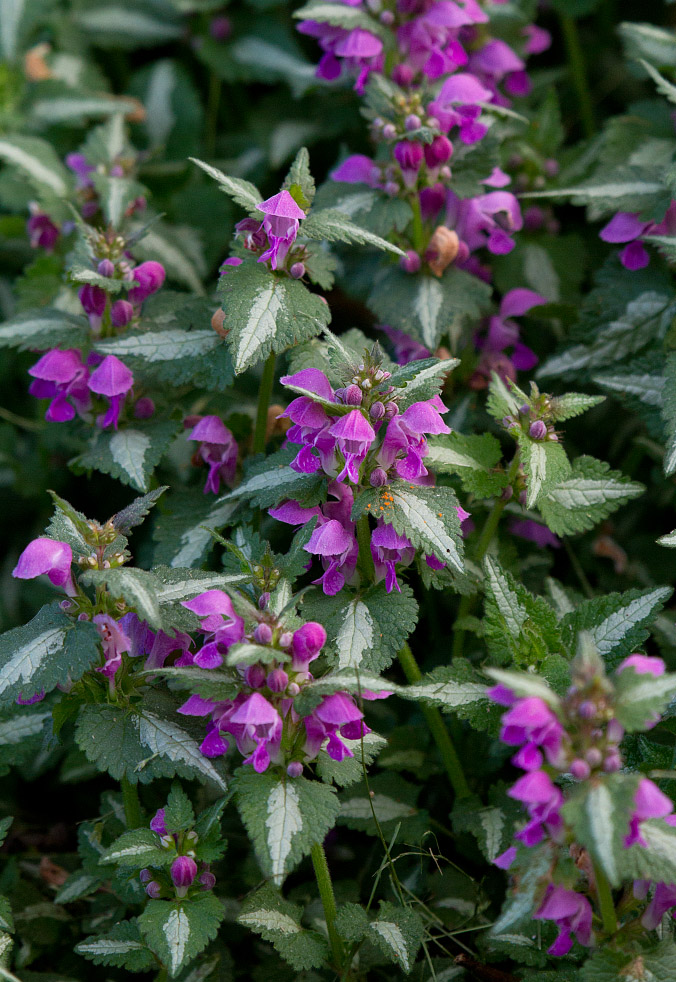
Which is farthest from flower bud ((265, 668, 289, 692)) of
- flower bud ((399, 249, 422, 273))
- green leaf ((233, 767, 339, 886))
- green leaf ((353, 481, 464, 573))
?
flower bud ((399, 249, 422, 273))

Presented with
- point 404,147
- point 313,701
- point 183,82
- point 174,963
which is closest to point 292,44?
point 183,82

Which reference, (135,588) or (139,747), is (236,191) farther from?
(139,747)

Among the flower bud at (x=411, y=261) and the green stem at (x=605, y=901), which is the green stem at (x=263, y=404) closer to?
the flower bud at (x=411, y=261)

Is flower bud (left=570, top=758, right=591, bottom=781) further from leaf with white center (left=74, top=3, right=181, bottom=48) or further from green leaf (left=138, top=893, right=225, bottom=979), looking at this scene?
leaf with white center (left=74, top=3, right=181, bottom=48)

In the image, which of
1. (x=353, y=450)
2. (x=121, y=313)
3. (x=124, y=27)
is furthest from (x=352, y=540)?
(x=124, y=27)

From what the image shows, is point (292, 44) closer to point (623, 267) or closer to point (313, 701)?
point (623, 267)

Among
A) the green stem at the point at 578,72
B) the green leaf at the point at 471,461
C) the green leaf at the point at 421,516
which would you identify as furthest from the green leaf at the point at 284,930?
the green stem at the point at 578,72
